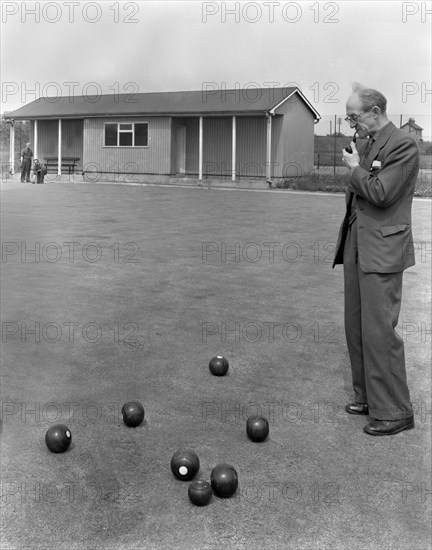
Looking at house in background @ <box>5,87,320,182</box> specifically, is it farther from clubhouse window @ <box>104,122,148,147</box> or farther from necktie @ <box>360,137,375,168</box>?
necktie @ <box>360,137,375,168</box>

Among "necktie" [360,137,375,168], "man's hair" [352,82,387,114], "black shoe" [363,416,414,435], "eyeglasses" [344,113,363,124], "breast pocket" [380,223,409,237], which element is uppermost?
"man's hair" [352,82,387,114]

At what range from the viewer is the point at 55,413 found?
594cm

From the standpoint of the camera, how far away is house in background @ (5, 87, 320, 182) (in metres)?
38.0

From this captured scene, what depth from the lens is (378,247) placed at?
206 inches

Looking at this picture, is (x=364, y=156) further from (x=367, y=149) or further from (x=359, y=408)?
(x=359, y=408)

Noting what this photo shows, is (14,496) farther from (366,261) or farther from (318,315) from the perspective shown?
(318,315)

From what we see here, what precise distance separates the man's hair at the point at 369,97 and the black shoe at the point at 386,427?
235cm

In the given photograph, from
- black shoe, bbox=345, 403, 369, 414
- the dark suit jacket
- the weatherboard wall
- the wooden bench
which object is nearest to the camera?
the dark suit jacket

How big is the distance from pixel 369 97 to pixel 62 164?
39722 millimetres

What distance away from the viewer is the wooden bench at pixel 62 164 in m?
42.6

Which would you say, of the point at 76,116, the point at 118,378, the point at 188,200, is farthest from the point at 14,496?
the point at 76,116

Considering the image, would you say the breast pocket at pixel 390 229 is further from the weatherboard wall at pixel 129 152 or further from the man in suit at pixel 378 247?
the weatherboard wall at pixel 129 152

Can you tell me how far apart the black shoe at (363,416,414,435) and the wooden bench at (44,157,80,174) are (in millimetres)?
38867

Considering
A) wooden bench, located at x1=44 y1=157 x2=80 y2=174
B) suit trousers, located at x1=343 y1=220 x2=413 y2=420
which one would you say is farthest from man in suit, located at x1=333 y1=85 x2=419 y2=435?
wooden bench, located at x1=44 y1=157 x2=80 y2=174
